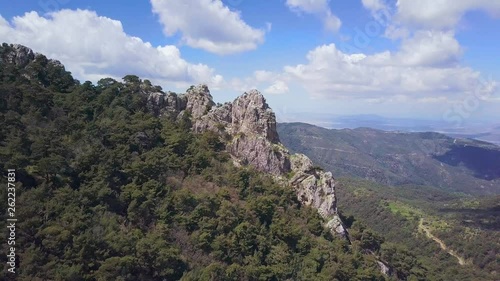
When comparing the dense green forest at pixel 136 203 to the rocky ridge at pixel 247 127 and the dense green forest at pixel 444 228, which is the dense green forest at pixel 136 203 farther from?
the dense green forest at pixel 444 228

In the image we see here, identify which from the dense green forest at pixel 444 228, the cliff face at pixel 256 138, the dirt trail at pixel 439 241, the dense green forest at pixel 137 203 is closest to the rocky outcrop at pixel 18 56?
the dense green forest at pixel 137 203

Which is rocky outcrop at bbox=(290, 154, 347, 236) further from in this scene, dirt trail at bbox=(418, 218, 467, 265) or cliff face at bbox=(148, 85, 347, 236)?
dirt trail at bbox=(418, 218, 467, 265)

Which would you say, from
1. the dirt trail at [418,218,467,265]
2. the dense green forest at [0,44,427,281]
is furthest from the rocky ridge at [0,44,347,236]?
the dirt trail at [418,218,467,265]

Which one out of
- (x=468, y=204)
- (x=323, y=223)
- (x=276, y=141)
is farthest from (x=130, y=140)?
(x=468, y=204)

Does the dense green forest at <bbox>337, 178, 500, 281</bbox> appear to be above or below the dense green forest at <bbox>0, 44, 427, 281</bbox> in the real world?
below

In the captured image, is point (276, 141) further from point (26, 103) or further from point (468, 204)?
point (468, 204)
